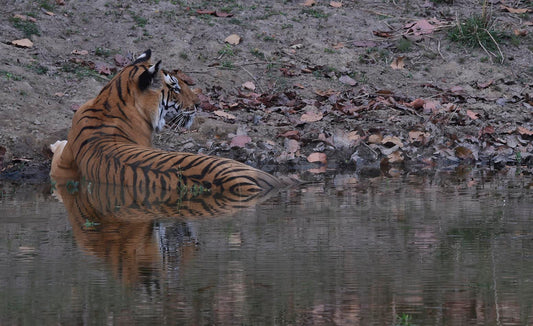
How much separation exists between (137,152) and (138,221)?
1960 mm

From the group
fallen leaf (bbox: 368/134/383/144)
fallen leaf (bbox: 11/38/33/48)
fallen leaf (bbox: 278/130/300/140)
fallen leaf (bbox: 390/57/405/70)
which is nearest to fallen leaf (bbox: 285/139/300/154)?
fallen leaf (bbox: 278/130/300/140)

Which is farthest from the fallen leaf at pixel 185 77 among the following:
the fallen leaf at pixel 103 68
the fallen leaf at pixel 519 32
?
the fallen leaf at pixel 519 32

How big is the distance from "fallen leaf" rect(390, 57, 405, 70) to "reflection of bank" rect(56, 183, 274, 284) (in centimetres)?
554

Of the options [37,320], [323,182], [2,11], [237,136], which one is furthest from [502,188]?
[2,11]

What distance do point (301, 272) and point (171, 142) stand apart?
6.01 m

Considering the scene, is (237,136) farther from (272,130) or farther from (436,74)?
(436,74)

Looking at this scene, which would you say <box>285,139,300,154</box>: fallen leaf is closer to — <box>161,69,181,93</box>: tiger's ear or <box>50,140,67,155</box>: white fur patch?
<box>161,69,181,93</box>: tiger's ear

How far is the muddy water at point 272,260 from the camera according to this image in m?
3.34

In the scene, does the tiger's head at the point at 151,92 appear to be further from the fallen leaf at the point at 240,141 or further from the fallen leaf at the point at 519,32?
the fallen leaf at the point at 519,32

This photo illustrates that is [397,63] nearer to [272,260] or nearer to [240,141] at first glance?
[240,141]

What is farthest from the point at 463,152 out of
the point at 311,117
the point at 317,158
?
the point at 311,117

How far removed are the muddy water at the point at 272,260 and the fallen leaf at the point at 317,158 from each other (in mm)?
2497

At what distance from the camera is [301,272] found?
402 centimetres

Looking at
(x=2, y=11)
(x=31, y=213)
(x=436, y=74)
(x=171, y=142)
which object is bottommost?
(x=31, y=213)
